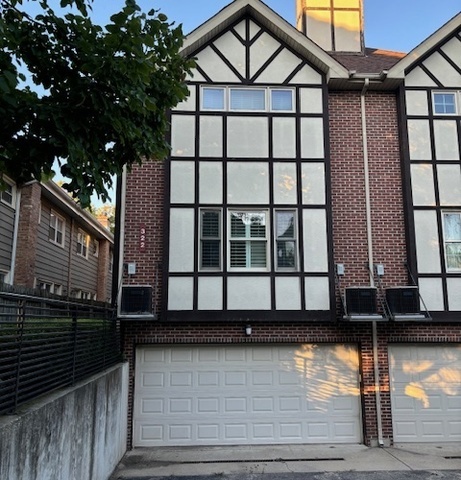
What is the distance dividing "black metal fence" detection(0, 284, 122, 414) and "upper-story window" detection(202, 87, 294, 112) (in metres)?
5.03

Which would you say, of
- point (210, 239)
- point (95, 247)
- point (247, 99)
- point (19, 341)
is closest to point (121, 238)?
point (210, 239)

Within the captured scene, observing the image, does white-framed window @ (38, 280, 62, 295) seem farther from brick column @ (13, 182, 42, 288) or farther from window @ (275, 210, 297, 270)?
window @ (275, 210, 297, 270)

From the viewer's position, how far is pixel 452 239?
9203 mm

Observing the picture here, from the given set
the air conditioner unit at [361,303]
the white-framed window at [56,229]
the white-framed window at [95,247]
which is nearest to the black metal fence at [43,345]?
the air conditioner unit at [361,303]

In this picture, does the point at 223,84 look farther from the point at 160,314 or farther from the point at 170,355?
the point at 170,355

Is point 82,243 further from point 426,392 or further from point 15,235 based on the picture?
point 426,392

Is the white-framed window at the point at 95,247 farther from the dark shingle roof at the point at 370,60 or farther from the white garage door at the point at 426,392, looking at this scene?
the white garage door at the point at 426,392

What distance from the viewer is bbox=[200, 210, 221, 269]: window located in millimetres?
8859

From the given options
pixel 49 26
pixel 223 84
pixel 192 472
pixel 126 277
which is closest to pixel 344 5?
pixel 223 84

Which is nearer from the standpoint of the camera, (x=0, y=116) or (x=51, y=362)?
(x=0, y=116)

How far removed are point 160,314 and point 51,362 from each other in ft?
12.7

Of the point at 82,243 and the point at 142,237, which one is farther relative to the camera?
the point at 82,243

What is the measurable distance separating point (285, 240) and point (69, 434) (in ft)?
18.1

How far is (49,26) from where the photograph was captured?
4.37 metres
